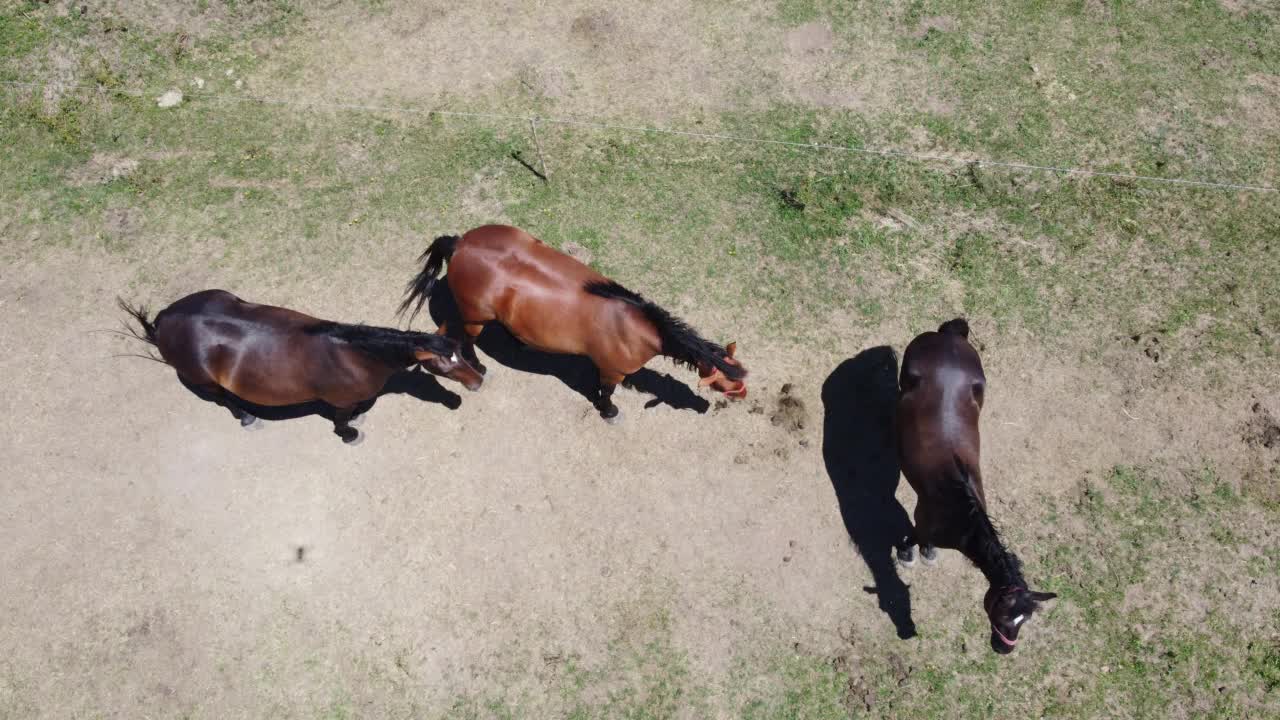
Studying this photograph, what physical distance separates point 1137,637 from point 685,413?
4.14m

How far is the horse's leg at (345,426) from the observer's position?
19.7 ft

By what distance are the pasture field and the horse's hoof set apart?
13 cm

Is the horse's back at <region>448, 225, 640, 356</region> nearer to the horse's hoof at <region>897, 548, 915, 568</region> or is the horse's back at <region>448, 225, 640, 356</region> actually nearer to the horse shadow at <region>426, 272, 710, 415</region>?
the horse shadow at <region>426, 272, 710, 415</region>

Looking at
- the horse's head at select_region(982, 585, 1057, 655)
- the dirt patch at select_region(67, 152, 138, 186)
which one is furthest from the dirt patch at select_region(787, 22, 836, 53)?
the dirt patch at select_region(67, 152, 138, 186)

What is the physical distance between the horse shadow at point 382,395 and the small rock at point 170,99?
359 centimetres

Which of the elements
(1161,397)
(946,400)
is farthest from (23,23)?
(1161,397)

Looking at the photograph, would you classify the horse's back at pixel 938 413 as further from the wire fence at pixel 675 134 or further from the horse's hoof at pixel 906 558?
the wire fence at pixel 675 134

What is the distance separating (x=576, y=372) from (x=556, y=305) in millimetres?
1253

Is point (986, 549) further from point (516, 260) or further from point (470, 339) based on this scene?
point (470, 339)

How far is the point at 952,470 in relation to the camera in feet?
17.0

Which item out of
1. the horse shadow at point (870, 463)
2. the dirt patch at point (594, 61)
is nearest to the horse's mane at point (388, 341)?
the horse shadow at point (870, 463)

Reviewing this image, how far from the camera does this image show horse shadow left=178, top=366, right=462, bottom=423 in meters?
6.40

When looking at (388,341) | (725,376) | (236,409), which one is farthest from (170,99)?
(725,376)

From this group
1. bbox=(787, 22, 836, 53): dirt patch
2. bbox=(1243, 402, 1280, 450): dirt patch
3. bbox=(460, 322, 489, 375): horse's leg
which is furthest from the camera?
bbox=(787, 22, 836, 53): dirt patch
